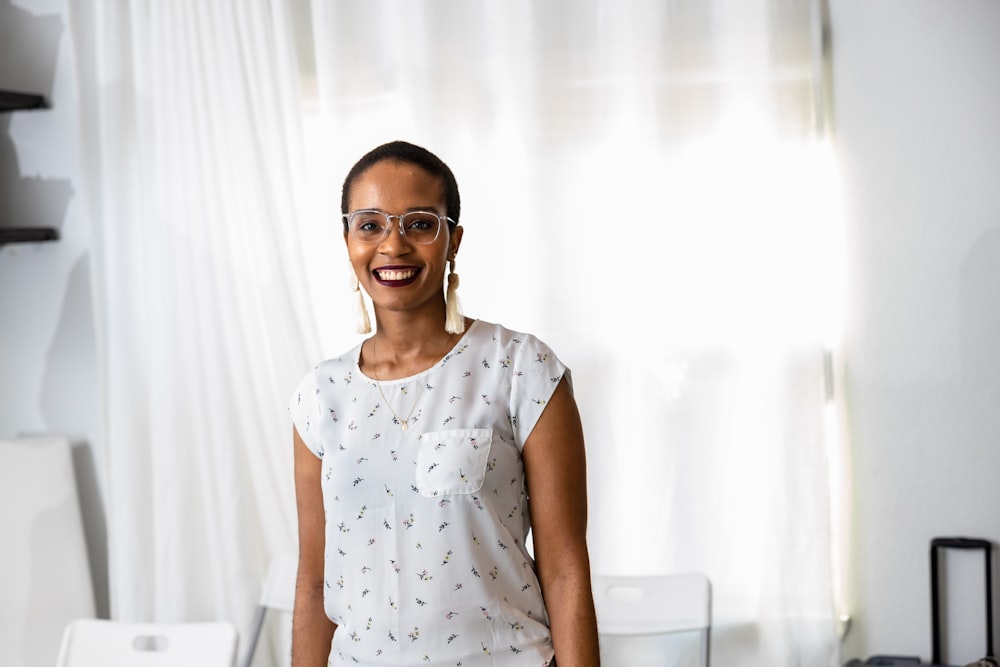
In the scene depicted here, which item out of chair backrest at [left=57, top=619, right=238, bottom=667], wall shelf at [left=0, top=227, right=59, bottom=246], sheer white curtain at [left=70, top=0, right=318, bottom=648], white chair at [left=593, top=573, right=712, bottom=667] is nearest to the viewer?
chair backrest at [left=57, top=619, right=238, bottom=667]

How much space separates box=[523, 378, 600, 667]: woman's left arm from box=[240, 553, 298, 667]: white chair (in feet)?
4.72

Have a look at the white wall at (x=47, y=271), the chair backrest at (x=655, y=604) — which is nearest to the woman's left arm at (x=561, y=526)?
the chair backrest at (x=655, y=604)

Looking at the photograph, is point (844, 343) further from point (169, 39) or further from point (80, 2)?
point (80, 2)

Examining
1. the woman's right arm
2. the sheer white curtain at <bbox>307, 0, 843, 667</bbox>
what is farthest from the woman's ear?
the sheer white curtain at <bbox>307, 0, 843, 667</bbox>

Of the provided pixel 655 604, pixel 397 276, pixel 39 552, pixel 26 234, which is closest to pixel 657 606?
pixel 655 604

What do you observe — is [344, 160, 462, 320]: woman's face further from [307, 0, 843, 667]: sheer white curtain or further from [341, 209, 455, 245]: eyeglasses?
[307, 0, 843, 667]: sheer white curtain

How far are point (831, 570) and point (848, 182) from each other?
37.4 inches

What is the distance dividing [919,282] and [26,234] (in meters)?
2.35

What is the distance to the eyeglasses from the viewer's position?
4.48ft

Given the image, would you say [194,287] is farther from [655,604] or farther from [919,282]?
[919,282]

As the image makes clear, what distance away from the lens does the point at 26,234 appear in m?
3.04

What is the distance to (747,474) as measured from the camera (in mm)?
2748

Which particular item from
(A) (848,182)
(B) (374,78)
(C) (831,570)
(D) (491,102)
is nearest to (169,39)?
(B) (374,78)

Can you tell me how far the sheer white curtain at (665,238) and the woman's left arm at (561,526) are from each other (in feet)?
4.65
